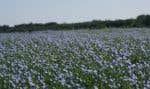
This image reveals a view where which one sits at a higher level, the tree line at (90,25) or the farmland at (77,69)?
the farmland at (77,69)

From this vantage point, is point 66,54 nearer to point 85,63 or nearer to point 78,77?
point 85,63

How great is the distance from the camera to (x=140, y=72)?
733 centimetres

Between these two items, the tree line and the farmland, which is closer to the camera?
the farmland

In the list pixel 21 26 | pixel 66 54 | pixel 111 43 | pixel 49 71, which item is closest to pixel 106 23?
pixel 21 26

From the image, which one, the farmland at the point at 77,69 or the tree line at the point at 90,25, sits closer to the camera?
the farmland at the point at 77,69

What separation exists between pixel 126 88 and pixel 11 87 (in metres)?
1.68

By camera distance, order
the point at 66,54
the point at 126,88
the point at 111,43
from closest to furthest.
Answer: the point at 126,88
the point at 66,54
the point at 111,43

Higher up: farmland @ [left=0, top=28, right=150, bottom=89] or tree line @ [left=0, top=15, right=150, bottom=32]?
farmland @ [left=0, top=28, right=150, bottom=89]

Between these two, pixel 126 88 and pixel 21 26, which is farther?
pixel 21 26

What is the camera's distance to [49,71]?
815 centimetres

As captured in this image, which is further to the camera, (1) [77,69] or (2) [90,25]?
(2) [90,25]

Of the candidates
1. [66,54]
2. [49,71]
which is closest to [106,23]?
[66,54]

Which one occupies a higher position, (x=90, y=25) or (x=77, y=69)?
(x=77, y=69)

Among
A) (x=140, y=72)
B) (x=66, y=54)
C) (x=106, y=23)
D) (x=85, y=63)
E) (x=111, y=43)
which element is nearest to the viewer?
(x=140, y=72)
